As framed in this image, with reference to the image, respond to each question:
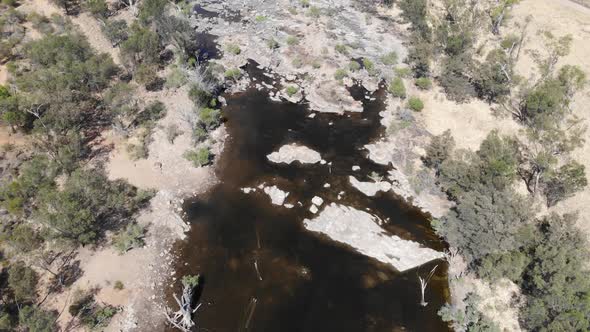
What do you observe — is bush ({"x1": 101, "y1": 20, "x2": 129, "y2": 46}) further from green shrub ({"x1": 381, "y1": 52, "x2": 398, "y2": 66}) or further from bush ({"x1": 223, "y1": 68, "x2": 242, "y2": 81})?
green shrub ({"x1": 381, "y1": 52, "x2": 398, "y2": 66})

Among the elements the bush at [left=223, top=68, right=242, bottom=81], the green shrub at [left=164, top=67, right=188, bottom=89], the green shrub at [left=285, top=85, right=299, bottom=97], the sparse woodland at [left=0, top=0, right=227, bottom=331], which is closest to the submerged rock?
the sparse woodland at [left=0, top=0, right=227, bottom=331]

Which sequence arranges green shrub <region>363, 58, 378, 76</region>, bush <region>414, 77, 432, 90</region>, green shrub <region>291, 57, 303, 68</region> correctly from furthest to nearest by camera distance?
green shrub <region>291, 57, 303, 68</region> < green shrub <region>363, 58, 378, 76</region> < bush <region>414, 77, 432, 90</region>

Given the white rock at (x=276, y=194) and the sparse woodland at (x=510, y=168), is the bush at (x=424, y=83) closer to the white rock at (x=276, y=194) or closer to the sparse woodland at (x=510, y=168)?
the sparse woodland at (x=510, y=168)

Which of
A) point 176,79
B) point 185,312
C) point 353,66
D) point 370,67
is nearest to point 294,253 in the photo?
point 185,312

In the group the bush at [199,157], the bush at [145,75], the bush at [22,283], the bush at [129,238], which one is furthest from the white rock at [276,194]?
the bush at [145,75]

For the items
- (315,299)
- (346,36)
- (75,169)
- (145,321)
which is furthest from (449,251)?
(346,36)

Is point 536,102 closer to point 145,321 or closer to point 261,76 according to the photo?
point 261,76

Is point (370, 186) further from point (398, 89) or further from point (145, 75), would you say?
point (145, 75)

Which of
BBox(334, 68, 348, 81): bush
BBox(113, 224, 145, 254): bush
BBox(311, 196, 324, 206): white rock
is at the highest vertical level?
BBox(334, 68, 348, 81): bush
